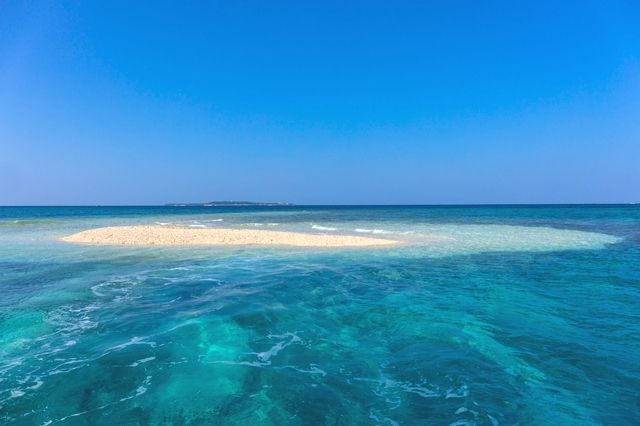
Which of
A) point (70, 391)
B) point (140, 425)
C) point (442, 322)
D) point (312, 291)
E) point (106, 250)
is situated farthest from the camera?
point (106, 250)

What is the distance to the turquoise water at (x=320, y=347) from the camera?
5.99 m

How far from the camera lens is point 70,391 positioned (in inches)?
252

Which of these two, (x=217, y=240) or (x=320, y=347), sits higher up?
(x=217, y=240)

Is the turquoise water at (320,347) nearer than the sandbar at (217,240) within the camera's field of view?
Yes

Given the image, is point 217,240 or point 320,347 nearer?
point 320,347

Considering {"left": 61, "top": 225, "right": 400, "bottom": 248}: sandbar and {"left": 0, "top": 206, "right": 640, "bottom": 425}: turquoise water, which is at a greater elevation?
{"left": 61, "top": 225, "right": 400, "bottom": 248}: sandbar

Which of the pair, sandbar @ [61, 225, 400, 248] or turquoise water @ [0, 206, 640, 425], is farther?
sandbar @ [61, 225, 400, 248]

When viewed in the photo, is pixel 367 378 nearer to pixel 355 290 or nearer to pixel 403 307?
pixel 403 307

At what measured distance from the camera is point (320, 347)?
8.45 meters

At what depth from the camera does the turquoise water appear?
599cm

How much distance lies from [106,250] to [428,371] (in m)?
22.5

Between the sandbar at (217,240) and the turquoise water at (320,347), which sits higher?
the sandbar at (217,240)

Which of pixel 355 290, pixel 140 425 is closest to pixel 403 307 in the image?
pixel 355 290

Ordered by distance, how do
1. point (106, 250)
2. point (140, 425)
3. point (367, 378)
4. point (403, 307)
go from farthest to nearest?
point (106, 250)
point (403, 307)
point (367, 378)
point (140, 425)
